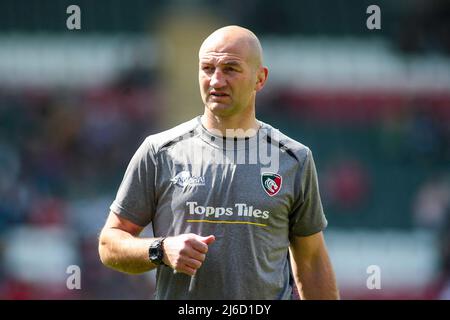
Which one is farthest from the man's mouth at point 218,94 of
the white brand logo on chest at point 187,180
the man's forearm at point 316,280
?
the man's forearm at point 316,280

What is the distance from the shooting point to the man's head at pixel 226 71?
4.30 metres

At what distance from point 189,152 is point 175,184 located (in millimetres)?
167

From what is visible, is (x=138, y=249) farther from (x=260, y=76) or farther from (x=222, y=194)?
(x=260, y=76)

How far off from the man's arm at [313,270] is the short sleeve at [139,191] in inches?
28.6

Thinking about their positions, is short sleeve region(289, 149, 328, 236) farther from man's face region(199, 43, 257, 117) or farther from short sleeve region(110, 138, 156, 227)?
short sleeve region(110, 138, 156, 227)

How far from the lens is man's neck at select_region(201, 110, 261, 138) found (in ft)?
14.4

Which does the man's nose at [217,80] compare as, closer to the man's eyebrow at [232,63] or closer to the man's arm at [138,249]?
the man's eyebrow at [232,63]

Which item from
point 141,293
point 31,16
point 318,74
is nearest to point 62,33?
point 31,16

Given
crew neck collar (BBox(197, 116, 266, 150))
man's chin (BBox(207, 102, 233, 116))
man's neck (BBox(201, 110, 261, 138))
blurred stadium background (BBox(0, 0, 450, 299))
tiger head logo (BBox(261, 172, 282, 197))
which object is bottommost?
blurred stadium background (BBox(0, 0, 450, 299))

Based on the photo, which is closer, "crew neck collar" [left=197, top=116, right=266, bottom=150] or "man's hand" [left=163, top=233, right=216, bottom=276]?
"man's hand" [left=163, top=233, right=216, bottom=276]

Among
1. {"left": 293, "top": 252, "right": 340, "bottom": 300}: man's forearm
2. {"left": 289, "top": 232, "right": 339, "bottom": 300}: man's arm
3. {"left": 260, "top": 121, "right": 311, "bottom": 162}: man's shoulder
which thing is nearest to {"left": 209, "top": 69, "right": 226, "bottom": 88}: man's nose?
{"left": 260, "top": 121, "right": 311, "bottom": 162}: man's shoulder

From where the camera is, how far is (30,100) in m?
14.7

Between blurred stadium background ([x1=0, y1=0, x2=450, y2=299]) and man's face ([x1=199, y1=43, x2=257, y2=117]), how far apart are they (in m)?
7.31

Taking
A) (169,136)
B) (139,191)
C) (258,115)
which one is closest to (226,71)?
(169,136)
